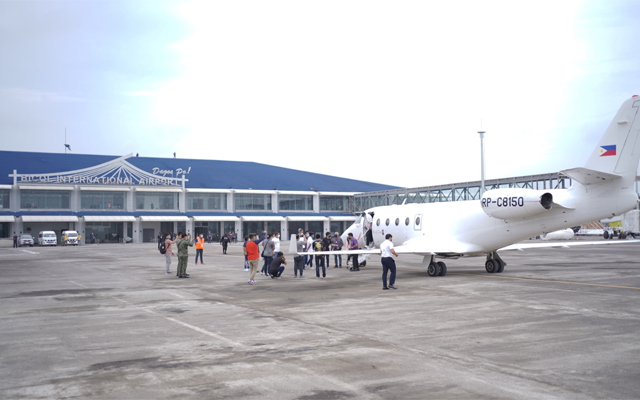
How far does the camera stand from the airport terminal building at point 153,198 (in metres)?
72.8

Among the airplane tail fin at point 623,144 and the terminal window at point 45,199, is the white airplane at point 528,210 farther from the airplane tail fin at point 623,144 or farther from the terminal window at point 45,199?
the terminal window at point 45,199

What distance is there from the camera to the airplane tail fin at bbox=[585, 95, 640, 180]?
1775 centimetres

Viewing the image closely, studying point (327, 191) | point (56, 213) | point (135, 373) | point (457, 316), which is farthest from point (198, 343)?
point (327, 191)

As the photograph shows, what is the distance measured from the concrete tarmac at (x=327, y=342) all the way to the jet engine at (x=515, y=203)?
275cm

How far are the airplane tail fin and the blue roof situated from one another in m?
69.3

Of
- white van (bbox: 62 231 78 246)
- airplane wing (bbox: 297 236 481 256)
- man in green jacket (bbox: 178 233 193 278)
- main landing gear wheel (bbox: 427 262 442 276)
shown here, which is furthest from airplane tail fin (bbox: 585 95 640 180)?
white van (bbox: 62 231 78 246)

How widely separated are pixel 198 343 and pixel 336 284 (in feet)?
35.1

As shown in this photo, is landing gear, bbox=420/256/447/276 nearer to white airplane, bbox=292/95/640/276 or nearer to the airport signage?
white airplane, bbox=292/95/640/276

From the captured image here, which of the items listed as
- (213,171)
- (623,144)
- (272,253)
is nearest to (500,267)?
(623,144)

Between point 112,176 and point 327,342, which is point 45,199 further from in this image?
point 327,342

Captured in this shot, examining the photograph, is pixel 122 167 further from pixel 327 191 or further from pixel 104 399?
pixel 104 399

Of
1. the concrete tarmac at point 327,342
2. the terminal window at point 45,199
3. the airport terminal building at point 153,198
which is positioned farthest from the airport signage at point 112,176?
the concrete tarmac at point 327,342

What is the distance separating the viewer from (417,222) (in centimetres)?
2502

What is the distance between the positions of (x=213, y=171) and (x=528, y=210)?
246 feet
